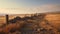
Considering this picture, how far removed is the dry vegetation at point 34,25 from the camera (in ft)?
6.30

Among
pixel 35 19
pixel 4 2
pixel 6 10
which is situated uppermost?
pixel 4 2

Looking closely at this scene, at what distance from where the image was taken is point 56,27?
1.92 m

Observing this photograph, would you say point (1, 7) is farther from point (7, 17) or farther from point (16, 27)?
point (16, 27)

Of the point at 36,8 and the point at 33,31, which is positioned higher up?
the point at 36,8

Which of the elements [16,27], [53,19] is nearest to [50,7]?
[53,19]

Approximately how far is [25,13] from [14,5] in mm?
238

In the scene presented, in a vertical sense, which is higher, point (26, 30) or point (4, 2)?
point (4, 2)

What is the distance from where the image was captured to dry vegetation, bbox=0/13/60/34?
6.30ft

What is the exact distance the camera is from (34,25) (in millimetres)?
1952

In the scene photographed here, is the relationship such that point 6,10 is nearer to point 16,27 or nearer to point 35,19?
point 16,27

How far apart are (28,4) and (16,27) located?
443mm

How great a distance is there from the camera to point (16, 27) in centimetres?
195

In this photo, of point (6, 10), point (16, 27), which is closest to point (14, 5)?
point (6, 10)

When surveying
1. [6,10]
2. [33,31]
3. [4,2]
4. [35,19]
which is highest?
[4,2]
